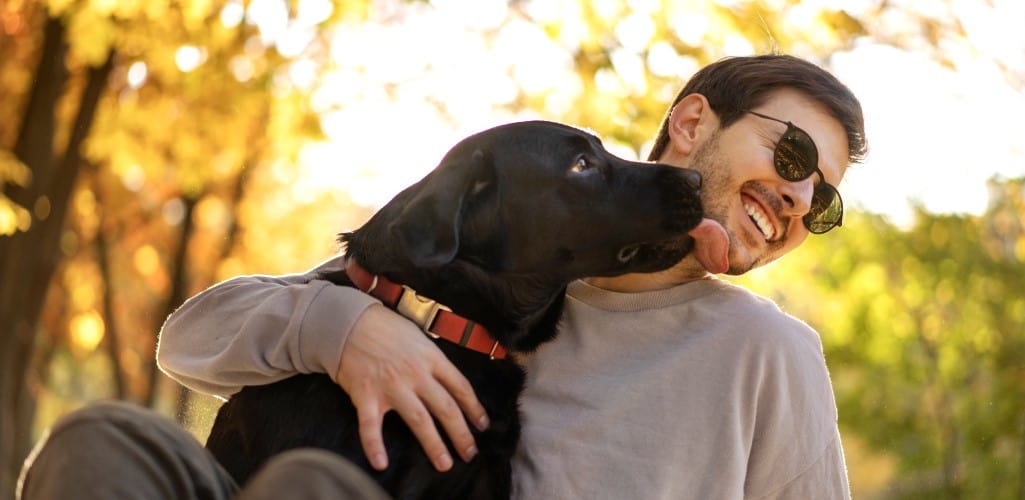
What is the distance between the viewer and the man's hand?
2535 millimetres

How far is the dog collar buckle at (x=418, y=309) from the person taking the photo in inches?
107

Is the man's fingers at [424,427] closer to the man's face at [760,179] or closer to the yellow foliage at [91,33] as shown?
the man's face at [760,179]

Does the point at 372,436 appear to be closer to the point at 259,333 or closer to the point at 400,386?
the point at 400,386

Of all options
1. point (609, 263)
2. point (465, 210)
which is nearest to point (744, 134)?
point (609, 263)

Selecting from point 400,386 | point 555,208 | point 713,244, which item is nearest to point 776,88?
point 713,244

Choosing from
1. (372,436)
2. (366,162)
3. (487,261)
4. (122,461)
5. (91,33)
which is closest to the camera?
(122,461)

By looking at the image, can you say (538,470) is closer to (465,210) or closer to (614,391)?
(614,391)

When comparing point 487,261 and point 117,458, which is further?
point 487,261

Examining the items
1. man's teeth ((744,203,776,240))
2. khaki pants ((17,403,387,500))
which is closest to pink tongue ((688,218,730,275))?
man's teeth ((744,203,776,240))

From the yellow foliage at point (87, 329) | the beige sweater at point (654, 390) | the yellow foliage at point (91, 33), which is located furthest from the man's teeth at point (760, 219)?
the yellow foliage at point (87, 329)

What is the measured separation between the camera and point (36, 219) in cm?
788

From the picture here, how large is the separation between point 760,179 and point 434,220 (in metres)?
0.81

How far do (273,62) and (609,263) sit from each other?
17.5ft

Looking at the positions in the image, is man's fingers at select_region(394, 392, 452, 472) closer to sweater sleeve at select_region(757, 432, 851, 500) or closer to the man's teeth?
sweater sleeve at select_region(757, 432, 851, 500)
